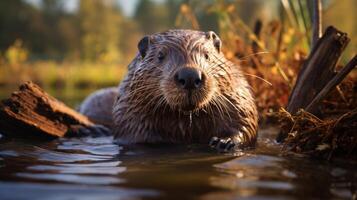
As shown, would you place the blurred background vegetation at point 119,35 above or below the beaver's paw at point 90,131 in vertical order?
above

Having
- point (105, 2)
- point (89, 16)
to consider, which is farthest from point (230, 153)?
point (105, 2)

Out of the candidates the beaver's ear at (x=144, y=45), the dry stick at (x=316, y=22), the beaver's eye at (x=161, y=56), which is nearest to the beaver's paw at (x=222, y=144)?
the beaver's eye at (x=161, y=56)

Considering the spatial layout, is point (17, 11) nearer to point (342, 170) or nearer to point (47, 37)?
point (47, 37)

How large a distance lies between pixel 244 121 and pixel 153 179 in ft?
5.44

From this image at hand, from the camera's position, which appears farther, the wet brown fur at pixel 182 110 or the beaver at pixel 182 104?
the wet brown fur at pixel 182 110

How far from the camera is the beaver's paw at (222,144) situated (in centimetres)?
380

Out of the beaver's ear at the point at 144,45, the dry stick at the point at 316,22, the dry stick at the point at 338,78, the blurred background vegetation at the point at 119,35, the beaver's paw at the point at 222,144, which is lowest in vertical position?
the beaver's paw at the point at 222,144

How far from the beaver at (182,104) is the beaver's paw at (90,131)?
80cm

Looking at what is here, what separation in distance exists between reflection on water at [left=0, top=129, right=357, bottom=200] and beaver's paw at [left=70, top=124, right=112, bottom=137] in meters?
1.16

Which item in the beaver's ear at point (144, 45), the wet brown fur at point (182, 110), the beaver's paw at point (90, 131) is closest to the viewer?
the wet brown fur at point (182, 110)

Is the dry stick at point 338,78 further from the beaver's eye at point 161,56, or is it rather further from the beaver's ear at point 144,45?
the beaver's ear at point 144,45

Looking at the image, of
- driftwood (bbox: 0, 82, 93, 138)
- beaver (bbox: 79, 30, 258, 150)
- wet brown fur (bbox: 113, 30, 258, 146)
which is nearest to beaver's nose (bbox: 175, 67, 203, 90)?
beaver (bbox: 79, 30, 258, 150)

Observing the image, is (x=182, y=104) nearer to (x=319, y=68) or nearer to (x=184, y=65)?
(x=184, y=65)

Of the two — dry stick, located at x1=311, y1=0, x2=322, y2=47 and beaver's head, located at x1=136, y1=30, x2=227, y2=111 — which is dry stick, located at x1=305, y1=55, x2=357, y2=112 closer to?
beaver's head, located at x1=136, y1=30, x2=227, y2=111
